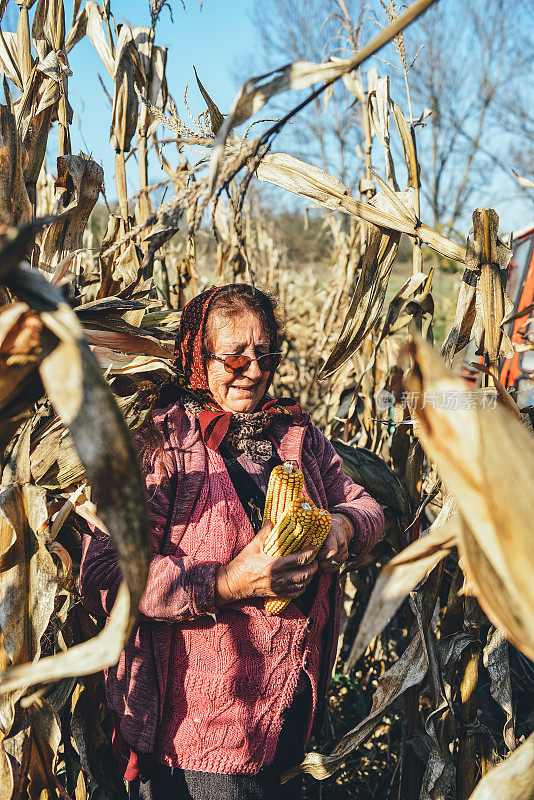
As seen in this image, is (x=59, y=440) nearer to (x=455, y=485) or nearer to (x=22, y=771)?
(x=22, y=771)

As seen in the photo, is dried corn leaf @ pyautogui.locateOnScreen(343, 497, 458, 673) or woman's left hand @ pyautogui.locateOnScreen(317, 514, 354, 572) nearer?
dried corn leaf @ pyautogui.locateOnScreen(343, 497, 458, 673)

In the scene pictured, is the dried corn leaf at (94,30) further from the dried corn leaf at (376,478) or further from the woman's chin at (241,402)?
the dried corn leaf at (376,478)

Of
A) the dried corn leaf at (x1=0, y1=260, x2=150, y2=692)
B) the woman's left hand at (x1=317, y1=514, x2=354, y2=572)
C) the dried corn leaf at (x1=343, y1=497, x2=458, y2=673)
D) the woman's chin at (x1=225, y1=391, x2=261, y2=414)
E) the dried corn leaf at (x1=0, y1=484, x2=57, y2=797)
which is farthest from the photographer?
the woman's chin at (x1=225, y1=391, x2=261, y2=414)

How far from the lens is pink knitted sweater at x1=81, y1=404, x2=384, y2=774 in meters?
1.14

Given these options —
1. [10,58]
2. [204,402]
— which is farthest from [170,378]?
[10,58]

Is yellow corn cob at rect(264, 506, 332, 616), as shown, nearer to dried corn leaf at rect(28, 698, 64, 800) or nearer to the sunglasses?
the sunglasses

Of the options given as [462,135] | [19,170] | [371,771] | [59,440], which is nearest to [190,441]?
[59,440]

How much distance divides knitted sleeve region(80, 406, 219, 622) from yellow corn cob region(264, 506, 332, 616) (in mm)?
121

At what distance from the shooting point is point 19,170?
3.39 feet

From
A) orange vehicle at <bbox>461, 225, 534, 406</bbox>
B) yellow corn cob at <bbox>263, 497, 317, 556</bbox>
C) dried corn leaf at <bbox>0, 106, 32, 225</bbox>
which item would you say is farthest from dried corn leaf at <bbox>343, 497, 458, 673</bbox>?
orange vehicle at <bbox>461, 225, 534, 406</bbox>

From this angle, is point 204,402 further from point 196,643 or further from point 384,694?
point 384,694

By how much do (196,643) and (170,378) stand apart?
55 centimetres

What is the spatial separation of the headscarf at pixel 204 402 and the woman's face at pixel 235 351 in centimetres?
2

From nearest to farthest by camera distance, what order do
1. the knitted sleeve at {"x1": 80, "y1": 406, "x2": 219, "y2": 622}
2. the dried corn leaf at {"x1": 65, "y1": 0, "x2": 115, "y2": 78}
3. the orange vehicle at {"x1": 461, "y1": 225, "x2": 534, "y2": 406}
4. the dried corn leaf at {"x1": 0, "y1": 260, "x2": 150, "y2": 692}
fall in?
the dried corn leaf at {"x1": 0, "y1": 260, "x2": 150, "y2": 692}, the knitted sleeve at {"x1": 80, "y1": 406, "x2": 219, "y2": 622}, the dried corn leaf at {"x1": 65, "y1": 0, "x2": 115, "y2": 78}, the orange vehicle at {"x1": 461, "y1": 225, "x2": 534, "y2": 406}
